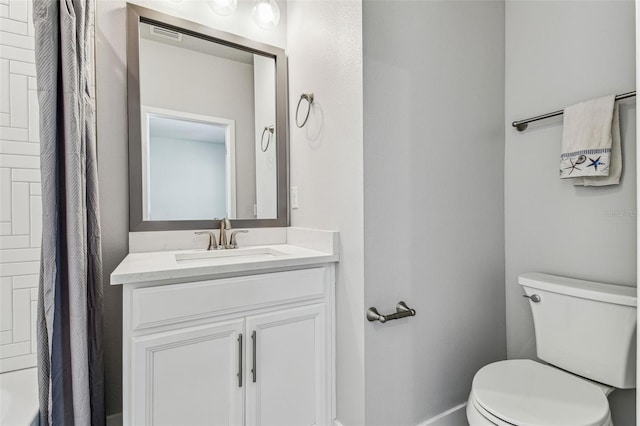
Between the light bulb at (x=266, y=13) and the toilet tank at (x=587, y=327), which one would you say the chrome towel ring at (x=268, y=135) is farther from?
the toilet tank at (x=587, y=327)

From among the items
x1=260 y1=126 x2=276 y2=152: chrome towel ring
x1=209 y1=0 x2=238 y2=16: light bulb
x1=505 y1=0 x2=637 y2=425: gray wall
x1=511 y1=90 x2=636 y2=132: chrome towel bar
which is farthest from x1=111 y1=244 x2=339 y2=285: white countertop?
x1=209 y1=0 x2=238 y2=16: light bulb

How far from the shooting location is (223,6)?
5.39ft

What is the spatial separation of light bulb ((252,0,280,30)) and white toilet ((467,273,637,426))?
1908 millimetres

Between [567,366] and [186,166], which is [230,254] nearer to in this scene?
[186,166]

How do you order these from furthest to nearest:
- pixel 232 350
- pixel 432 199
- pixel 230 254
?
pixel 230 254, pixel 432 199, pixel 232 350

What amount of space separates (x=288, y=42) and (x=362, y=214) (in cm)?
128

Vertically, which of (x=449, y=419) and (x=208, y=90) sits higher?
(x=208, y=90)

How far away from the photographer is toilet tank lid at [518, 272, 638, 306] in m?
1.15

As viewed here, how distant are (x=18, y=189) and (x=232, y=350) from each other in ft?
3.80

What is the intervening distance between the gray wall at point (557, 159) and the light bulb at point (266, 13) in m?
1.29

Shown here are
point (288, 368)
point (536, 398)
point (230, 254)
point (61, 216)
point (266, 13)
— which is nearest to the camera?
point (61, 216)

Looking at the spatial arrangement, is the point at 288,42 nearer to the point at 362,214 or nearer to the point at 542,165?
the point at 362,214

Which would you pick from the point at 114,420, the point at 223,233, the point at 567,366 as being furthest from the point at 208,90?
the point at 567,366

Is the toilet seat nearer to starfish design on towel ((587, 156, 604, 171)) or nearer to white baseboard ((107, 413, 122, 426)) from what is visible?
starfish design on towel ((587, 156, 604, 171))
